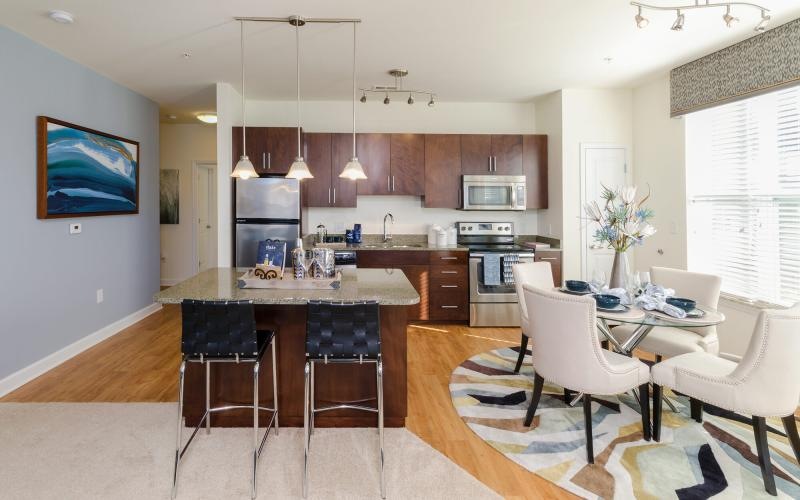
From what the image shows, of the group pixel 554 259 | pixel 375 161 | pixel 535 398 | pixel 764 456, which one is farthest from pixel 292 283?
pixel 554 259

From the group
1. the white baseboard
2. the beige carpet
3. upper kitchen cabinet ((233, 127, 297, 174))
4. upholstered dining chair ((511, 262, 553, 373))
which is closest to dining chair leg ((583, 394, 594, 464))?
the beige carpet

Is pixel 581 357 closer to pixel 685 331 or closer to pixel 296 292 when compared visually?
pixel 685 331

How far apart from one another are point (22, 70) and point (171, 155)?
354 cm

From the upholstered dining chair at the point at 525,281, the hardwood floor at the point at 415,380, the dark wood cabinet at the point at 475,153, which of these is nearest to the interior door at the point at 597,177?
the dark wood cabinet at the point at 475,153

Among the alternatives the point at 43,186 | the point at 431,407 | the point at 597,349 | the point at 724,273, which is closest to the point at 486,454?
the point at 431,407

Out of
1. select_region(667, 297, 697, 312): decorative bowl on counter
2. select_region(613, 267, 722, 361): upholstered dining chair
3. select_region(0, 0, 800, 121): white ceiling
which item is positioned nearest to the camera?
select_region(667, 297, 697, 312): decorative bowl on counter

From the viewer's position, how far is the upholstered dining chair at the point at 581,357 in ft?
7.26

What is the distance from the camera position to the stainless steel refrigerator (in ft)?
15.4

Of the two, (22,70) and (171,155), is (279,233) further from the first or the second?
(171,155)

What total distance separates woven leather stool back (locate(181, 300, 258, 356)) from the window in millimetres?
3791

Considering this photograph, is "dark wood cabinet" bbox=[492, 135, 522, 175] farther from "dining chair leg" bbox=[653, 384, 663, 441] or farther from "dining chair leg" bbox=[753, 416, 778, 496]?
"dining chair leg" bbox=[753, 416, 778, 496]

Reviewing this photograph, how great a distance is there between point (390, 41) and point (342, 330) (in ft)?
8.28

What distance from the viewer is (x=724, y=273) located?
3793 millimetres

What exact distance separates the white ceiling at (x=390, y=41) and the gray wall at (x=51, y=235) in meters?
0.23
